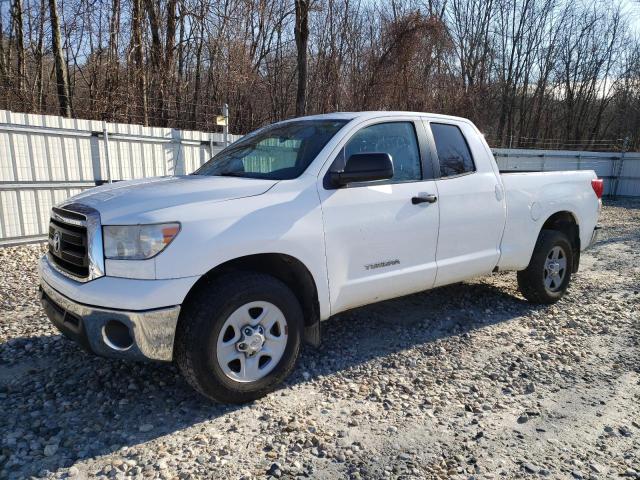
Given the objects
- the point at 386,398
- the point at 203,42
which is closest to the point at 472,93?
the point at 203,42

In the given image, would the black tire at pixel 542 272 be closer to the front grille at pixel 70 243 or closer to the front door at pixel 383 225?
the front door at pixel 383 225

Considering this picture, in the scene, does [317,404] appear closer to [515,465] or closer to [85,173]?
[515,465]

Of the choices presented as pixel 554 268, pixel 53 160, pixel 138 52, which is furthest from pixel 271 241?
pixel 138 52

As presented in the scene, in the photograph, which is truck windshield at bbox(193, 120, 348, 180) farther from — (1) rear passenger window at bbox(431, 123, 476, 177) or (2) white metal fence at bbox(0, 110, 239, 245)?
(2) white metal fence at bbox(0, 110, 239, 245)

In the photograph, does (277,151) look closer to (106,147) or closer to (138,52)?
(106,147)

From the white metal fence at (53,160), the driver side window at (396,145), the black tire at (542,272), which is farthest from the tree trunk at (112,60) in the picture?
the black tire at (542,272)

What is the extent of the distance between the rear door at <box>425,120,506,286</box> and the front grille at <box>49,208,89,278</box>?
2635 millimetres

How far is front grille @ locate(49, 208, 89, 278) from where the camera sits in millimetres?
2871

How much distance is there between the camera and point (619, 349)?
13.6 ft

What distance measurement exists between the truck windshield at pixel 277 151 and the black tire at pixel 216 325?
2.66 ft

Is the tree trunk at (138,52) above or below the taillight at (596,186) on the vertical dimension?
above

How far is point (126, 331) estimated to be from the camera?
107 inches

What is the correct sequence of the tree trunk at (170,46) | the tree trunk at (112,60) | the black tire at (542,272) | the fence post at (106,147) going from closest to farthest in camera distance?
1. the black tire at (542,272)
2. the fence post at (106,147)
3. the tree trunk at (112,60)
4. the tree trunk at (170,46)

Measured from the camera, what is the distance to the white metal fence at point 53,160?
715 centimetres
